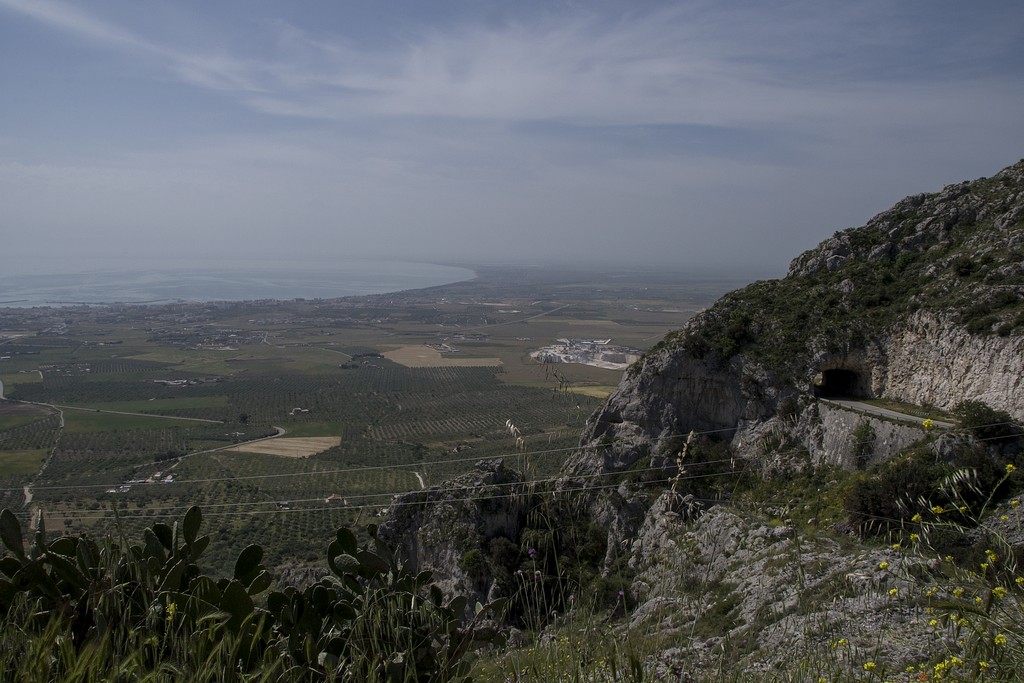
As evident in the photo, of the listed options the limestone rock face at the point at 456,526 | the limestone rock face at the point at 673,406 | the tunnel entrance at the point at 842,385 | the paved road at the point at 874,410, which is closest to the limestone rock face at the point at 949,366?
the tunnel entrance at the point at 842,385

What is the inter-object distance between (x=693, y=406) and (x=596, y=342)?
52.2 meters

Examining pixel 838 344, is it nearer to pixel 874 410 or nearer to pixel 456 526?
pixel 874 410

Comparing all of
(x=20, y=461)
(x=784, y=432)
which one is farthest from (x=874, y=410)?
(x=20, y=461)

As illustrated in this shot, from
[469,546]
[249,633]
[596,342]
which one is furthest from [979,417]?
[596,342]

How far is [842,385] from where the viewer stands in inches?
765

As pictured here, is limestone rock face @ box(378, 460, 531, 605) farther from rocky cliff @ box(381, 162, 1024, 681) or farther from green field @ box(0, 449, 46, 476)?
green field @ box(0, 449, 46, 476)

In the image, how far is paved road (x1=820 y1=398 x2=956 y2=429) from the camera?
1470 cm

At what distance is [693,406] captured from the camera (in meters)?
19.1

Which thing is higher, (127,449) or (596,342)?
(596,342)

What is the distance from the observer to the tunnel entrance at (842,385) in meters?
18.5

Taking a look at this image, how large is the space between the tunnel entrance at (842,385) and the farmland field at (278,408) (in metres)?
8.64

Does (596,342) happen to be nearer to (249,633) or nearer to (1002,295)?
(1002,295)

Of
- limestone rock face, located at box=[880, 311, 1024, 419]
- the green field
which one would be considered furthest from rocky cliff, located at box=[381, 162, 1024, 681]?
the green field

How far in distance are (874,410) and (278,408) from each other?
5095 centimetres
